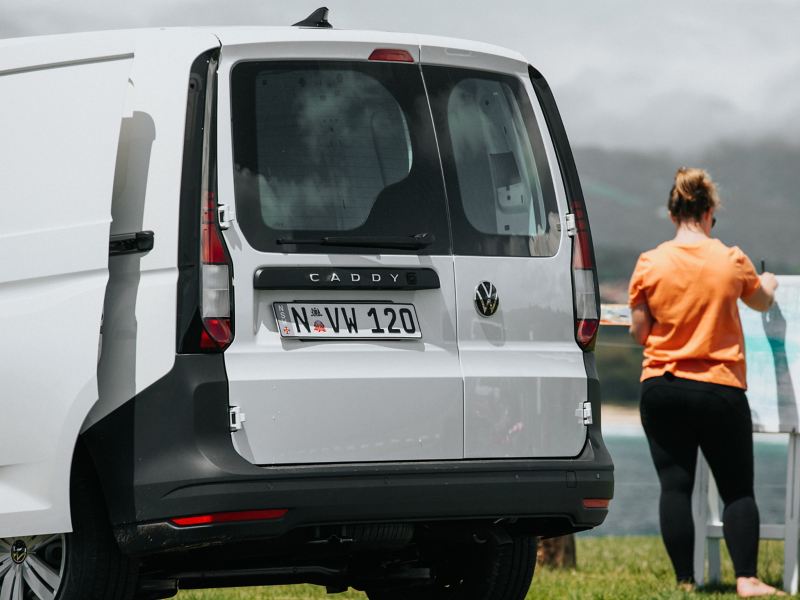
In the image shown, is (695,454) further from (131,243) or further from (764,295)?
(131,243)

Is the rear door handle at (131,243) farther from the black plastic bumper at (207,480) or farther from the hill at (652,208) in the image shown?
the hill at (652,208)

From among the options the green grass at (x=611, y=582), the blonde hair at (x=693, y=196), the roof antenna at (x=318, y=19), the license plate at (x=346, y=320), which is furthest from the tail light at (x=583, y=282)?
the blonde hair at (x=693, y=196)

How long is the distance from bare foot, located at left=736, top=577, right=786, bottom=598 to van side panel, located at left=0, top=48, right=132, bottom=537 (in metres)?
4.02

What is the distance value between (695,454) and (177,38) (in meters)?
4.12

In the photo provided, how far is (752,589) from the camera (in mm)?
7926

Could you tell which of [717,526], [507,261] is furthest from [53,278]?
[717,526]

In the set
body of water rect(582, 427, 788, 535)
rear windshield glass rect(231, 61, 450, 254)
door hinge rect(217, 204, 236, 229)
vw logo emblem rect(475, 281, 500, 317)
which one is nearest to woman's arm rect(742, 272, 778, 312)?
vw logo emblem rect(475, 281, 500, 317)

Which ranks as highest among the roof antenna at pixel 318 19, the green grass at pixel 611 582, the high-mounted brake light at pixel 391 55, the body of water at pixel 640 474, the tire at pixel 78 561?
the roof antenna at pixel 318 19

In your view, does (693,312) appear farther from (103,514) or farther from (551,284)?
(103,514)

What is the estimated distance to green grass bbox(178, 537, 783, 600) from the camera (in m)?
7.79

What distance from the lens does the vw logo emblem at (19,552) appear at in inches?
209

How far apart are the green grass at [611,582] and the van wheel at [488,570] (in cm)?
151

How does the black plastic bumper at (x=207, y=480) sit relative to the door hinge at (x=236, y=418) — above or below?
below

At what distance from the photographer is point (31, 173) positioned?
5.17m
